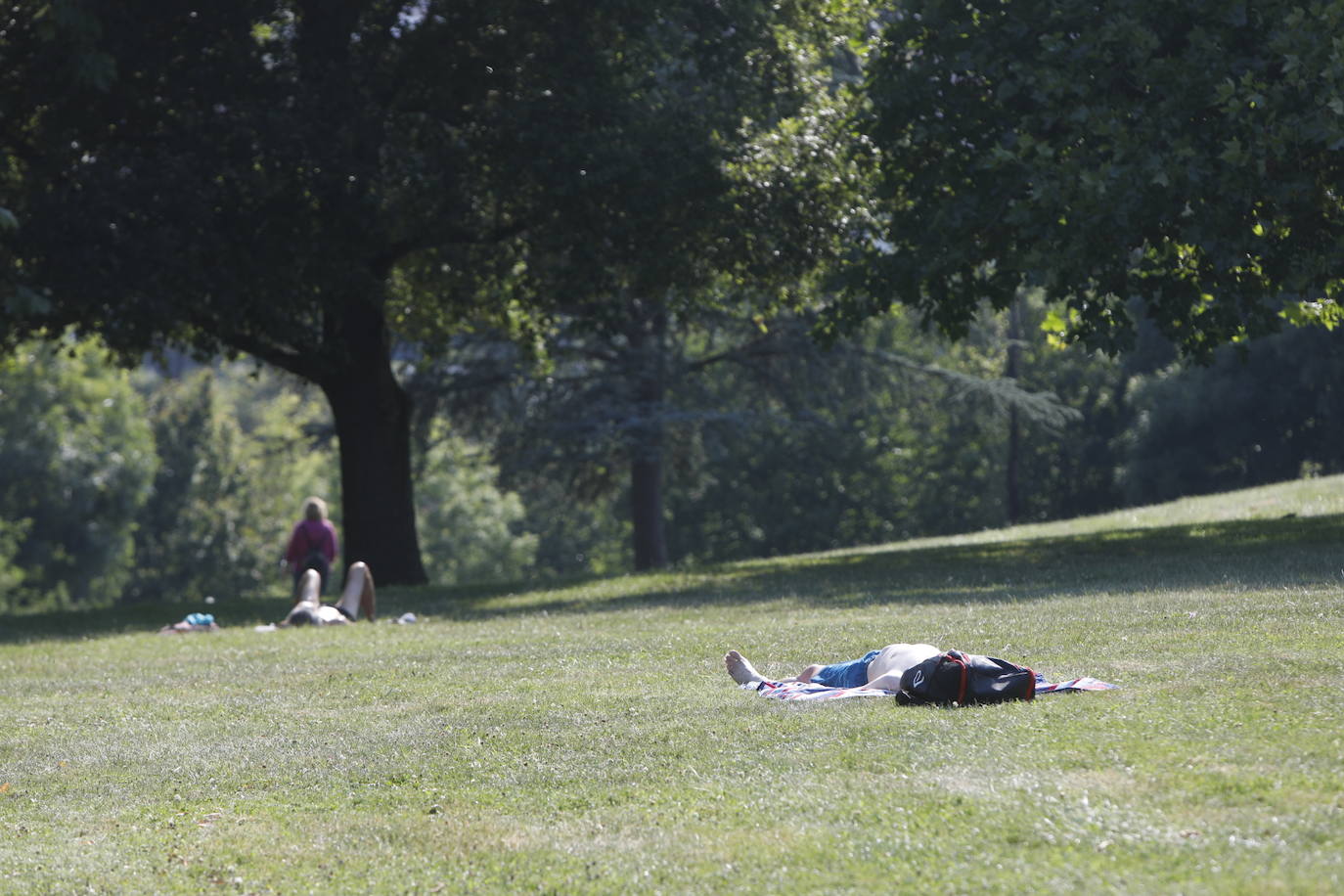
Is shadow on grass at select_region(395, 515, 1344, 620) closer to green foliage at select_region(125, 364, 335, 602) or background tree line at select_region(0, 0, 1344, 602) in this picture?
background tree line at select_region(0, 0, 1344, 602)

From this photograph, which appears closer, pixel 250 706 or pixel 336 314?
pixel 250 706

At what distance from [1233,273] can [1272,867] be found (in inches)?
606

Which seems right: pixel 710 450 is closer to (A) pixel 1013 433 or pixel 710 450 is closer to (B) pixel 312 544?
(B) pixel 312 544

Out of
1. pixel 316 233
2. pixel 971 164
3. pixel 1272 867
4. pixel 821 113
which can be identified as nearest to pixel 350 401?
pixel 316 233

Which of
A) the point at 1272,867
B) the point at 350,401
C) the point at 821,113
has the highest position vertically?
the point at 821,113

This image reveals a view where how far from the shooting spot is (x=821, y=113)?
25.3 meters

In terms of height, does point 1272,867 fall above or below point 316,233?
below

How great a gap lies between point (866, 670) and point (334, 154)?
1428cm

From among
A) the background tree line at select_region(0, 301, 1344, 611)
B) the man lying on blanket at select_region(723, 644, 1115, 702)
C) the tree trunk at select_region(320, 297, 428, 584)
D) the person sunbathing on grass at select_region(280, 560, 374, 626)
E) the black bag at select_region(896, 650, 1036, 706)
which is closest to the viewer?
the black bag at select_region(896, 650, 1036, 706)

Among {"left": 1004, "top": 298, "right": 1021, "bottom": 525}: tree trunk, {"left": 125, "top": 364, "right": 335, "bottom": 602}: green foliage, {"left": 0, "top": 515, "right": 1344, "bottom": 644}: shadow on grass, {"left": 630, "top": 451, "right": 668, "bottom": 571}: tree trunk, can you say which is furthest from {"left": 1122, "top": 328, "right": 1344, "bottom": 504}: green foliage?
{"left": 125, "top": 364, "right": 335, "bottom": 602}: green foliage

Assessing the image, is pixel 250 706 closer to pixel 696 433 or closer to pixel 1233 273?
pixel 1233 273

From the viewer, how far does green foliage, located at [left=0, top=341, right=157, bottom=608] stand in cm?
5531

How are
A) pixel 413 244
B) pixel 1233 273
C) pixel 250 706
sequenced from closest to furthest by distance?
pixel 250 706 → pixel 1233 273 → pixel 413 244

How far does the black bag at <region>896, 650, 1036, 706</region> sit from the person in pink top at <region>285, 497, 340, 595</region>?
13055 millimetres
